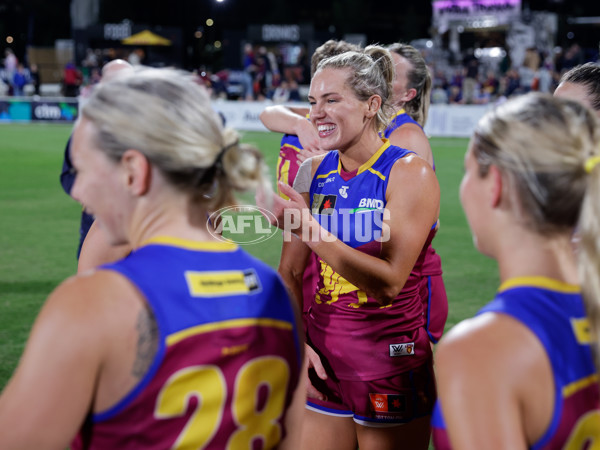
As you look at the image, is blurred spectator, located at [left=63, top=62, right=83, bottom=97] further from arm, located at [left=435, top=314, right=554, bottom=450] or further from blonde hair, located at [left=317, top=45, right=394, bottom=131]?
arm, located at [left=435, top=314, right=554, bottom=450]

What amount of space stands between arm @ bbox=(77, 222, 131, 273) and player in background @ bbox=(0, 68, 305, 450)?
718 mm

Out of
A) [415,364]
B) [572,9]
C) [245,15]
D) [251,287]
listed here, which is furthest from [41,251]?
[245,15]

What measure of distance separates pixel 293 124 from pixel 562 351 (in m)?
3.27

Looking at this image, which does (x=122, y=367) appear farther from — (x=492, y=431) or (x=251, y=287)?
(x=492, y=431)

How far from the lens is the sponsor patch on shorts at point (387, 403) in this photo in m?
3.18

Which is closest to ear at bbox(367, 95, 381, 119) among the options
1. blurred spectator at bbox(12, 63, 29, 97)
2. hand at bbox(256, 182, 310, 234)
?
hand at bbox(256, 182, 310, 234)

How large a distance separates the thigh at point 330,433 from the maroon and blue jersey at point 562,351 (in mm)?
1688

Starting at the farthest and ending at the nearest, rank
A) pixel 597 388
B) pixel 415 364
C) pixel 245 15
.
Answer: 1. pixel 245 15
2. pixel 415 364
3. pixel 597 388

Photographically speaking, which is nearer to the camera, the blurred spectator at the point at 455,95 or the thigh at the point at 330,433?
the thigh at the point at 330,433

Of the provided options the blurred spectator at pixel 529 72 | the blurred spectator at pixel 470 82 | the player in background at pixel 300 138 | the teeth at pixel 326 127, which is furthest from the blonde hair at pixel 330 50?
the blurred spectator at pixel 470 82

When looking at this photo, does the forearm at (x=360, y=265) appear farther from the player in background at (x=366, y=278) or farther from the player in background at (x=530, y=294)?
the player in background at (x=530, y=294)

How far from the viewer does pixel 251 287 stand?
6.02ft

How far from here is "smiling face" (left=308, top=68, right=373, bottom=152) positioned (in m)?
3.34

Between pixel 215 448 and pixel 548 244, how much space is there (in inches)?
36.3
